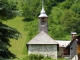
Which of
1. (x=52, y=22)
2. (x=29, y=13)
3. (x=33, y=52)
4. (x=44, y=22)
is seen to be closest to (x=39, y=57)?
(x=33, y=52)

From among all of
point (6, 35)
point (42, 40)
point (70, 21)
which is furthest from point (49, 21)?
point (6, 35)

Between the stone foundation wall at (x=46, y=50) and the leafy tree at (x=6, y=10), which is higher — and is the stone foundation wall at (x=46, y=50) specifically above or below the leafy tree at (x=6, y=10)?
below

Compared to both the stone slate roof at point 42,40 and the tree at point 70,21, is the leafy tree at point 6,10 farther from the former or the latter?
the tree at point 70,21

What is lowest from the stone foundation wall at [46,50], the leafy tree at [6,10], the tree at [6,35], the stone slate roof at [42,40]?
the stone foundation wall at [46,50]

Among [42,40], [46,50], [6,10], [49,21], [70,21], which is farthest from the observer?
[49,21]

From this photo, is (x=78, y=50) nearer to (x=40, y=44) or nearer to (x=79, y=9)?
(x=40, y=44)

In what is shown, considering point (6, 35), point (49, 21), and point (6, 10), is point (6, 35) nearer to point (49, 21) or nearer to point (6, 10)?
point (6, 10)

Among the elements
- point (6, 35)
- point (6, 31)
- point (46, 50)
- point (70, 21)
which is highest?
point (6, 31)

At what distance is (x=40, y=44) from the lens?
43.3 metres

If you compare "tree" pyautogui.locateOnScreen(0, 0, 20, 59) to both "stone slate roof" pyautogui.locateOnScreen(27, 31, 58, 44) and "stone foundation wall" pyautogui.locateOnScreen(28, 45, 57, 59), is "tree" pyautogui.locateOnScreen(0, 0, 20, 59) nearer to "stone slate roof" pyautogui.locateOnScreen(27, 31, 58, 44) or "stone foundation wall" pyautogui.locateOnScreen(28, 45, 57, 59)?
"stone foundation wall" pyautogui.locateOnScreen(28, 45, 57, 59)

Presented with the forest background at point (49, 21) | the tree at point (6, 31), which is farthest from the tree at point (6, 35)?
the forest background at point (49, 21)

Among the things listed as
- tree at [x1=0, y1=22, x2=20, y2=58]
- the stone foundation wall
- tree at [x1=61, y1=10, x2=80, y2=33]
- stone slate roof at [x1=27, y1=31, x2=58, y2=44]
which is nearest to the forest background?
tree at [x1=61, y1=10, x2=80, y2=33]

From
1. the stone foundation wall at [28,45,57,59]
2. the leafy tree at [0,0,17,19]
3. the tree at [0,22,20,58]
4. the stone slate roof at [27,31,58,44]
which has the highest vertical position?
the leafy tree at [0,0,17,19]

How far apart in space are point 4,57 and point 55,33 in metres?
73.1
